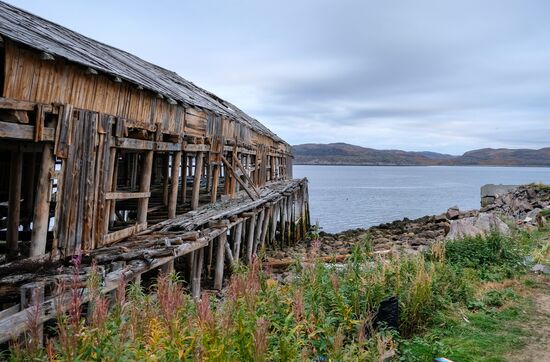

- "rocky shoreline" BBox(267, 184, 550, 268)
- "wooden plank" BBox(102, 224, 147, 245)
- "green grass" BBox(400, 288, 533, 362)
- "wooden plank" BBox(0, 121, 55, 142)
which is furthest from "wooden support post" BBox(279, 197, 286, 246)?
"wooden plank" BBox(0, 121, 55, 142)

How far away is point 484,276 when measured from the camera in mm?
9234

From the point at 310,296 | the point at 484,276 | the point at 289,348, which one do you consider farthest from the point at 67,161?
the point at 484,276

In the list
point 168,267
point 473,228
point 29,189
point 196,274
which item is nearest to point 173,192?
point 196,274

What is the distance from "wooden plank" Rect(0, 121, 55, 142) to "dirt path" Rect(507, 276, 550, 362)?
701cm

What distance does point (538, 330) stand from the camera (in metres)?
6.52

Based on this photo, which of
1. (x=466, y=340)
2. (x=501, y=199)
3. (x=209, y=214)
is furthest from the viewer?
(x=501, y=199)

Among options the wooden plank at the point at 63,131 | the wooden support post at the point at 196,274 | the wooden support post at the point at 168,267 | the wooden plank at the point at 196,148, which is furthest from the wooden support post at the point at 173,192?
the wooden plank at the point at 63,131

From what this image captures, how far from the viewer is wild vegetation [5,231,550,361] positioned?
3379 millimetres

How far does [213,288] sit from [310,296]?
6991 mm

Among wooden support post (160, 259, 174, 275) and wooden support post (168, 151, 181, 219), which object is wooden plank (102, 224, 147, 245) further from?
wooden support post (168, 151, 181, 219)

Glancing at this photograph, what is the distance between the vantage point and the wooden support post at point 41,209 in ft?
21.1

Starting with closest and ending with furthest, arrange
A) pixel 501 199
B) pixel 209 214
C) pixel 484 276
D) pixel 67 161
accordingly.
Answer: pixel 67 161 → pixel 484 276 → pixel 209 214 → pixel 501 199

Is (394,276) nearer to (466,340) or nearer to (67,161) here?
(466,340)

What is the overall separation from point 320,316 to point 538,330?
3752mm
